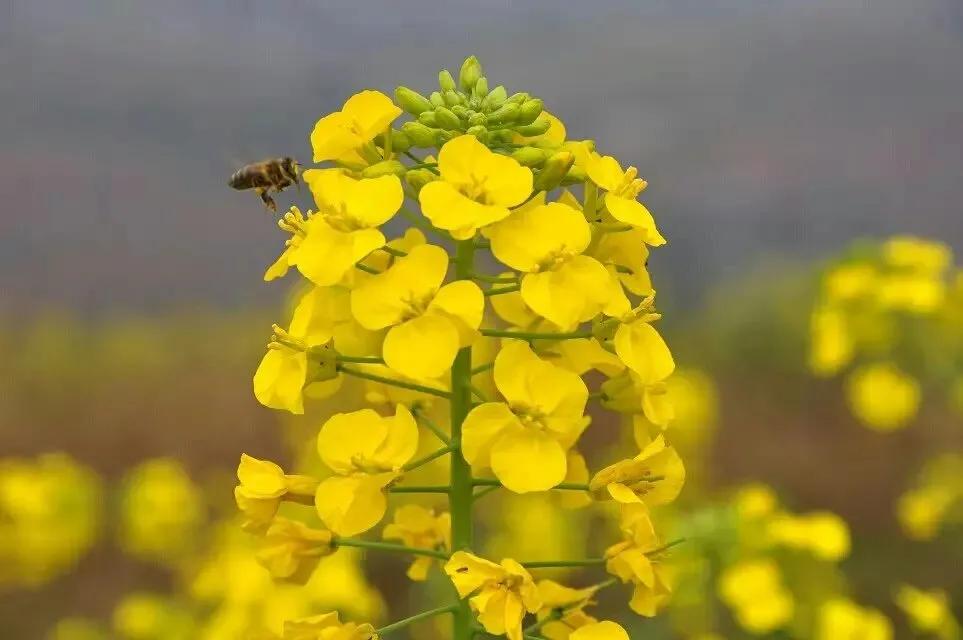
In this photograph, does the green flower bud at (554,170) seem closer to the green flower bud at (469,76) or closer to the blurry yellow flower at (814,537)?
the green flower bud at (469,76)

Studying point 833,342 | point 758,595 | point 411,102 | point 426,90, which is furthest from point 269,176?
point 426,90

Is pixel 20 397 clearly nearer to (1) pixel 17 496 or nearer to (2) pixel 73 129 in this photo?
(2) pixel 73 129

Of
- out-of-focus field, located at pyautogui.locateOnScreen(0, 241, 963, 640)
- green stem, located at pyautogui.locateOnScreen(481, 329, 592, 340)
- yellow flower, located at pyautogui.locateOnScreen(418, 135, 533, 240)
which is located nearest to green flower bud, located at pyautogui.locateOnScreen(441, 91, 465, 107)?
yellow flower, located at pyautogui.locateOnScreen(418, 135, 533, 240)

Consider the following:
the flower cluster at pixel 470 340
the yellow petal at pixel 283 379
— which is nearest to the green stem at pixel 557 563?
the flower cluster at pixel 470 340

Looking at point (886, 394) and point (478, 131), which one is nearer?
point (478, 131)

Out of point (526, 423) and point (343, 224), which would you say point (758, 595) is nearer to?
point (526, 423)
